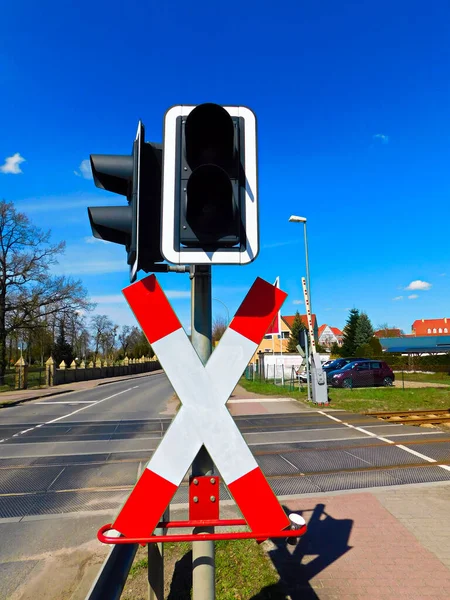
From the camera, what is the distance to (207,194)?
1.78m

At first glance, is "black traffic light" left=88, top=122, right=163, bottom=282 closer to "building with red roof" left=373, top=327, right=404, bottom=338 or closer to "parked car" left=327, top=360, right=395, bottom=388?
"parked car" left=327, top=360, right=395, bottom=388

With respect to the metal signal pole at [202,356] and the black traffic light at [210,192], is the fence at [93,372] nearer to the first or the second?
the metal signal pole at [202,356]

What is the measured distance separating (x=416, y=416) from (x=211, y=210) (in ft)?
44.7

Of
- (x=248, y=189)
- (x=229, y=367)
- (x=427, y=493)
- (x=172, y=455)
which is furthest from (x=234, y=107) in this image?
(x=427, y=493)

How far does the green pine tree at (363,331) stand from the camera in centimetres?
6228

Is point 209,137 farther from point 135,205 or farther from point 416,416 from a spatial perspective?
point 416,416

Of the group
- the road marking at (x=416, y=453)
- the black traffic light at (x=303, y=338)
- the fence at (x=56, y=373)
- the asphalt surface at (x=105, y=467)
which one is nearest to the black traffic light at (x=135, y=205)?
the asphalt surface at (x=105, y=467)

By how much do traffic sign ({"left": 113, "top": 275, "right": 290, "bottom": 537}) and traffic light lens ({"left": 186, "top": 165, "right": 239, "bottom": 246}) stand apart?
10.9 inches

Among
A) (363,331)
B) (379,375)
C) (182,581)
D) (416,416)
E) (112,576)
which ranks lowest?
(416,416)

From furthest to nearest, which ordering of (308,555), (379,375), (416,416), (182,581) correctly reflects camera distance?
(379,375) → (416,416) → (308,555) → (182,581)

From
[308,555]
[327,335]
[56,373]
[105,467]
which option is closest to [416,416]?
[105,467]

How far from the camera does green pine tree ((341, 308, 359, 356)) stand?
60.6m

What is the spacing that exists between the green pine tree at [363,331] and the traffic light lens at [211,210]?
2493 inches

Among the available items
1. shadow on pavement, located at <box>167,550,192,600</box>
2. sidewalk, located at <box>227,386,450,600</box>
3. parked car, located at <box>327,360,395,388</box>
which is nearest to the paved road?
shadow on pavement, located at <box>167,550,192,600</box>
